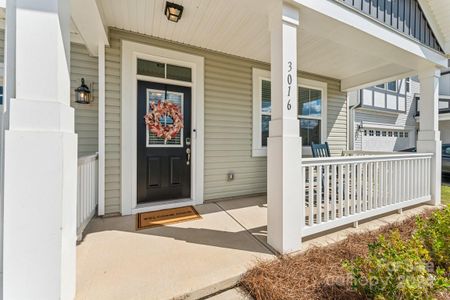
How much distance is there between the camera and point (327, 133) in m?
5.00

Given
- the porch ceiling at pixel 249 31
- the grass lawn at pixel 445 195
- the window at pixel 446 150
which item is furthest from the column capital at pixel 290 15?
the window at pixel 446 150

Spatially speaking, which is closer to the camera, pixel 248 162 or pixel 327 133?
pixel 248 162

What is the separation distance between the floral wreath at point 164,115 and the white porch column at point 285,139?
169 centimetres

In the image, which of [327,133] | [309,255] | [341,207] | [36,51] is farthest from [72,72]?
[327,133]

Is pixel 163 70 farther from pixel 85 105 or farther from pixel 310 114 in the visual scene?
pixel 310 114

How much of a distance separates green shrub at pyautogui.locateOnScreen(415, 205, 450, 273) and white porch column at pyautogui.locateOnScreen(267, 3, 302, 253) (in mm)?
1029

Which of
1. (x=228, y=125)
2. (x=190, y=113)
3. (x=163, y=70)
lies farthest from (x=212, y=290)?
(x=163, y=70)

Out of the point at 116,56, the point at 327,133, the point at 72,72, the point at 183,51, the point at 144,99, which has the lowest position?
the point at 327,133

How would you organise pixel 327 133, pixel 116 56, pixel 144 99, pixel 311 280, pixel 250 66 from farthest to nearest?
pixel 327 133
pixel 250 66
pixel 144 99
pixel 116 56
pixel 311 280

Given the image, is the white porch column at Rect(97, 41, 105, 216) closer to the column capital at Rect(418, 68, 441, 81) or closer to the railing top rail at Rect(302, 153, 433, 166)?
the railing top rail at Rect(302, 153, 433, 166)

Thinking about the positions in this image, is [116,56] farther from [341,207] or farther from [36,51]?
[341,207]

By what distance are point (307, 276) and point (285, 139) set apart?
1.18 meters

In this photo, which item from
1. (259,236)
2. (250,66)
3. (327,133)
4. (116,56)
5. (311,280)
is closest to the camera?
(311,280)

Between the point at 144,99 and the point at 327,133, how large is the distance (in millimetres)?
4105
